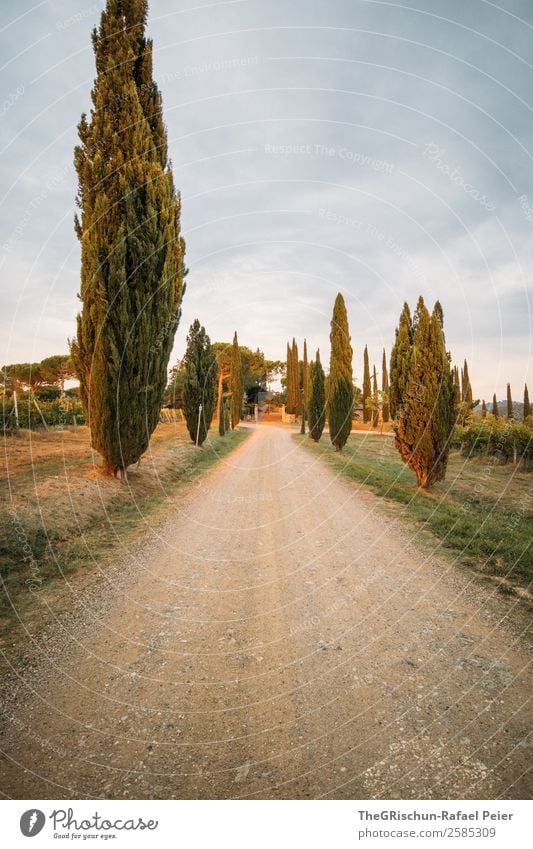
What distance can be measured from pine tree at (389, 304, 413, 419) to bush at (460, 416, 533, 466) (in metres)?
4.97

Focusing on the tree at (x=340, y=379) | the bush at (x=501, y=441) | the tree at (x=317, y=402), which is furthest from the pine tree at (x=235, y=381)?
the bush at (x=501, y=441)

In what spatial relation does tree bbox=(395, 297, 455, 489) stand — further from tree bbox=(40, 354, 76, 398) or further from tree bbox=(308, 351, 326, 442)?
tree bbox=(40, 354, 76, 398)

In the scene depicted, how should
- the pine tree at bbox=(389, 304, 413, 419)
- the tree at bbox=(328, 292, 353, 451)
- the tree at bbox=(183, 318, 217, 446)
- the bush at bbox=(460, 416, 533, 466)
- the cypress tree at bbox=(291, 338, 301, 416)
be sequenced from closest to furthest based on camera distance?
the pine tree at bbox=(389, 304, 413, 419) < the bush at bbox=(460, 416, 533, 466) < the tree at bbox=(183, 318, 217, 446) < the tree at bbox=(328, 292, 353, 451) < the cypress tree at bbox=(291, 338, 301, 416)

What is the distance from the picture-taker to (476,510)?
340 inches

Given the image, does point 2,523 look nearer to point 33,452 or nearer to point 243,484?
point 243,484

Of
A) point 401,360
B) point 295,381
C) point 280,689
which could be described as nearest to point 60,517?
point 280,689

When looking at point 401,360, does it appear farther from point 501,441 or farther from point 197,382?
point 197,382

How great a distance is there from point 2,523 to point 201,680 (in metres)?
4.73

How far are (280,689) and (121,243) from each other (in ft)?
32.4

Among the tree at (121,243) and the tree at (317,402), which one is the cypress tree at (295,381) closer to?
the tree at (317,402)

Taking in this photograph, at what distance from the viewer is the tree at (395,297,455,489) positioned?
10219mm

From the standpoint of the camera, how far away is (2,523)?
595cm

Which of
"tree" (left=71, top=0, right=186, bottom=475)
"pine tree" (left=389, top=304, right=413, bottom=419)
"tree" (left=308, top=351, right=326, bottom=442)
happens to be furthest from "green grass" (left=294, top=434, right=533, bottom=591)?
"tree" (left=308, top=351, right=326, bottom=442)

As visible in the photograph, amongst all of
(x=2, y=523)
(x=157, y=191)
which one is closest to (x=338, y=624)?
(x=2, y=523)
